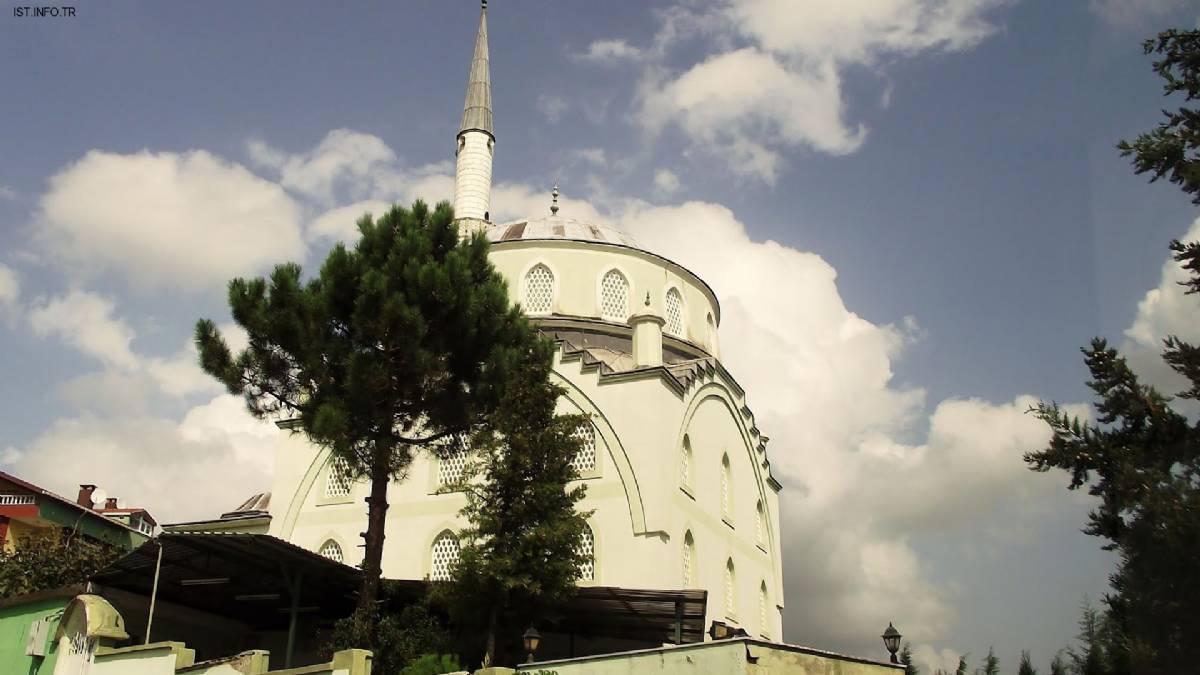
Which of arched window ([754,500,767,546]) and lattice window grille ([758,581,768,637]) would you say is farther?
arched window ([754,500,767,546])

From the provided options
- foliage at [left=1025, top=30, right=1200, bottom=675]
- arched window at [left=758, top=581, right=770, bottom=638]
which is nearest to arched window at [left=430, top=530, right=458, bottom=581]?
arched window at [left=758, top=581, right=770, bottom=638]

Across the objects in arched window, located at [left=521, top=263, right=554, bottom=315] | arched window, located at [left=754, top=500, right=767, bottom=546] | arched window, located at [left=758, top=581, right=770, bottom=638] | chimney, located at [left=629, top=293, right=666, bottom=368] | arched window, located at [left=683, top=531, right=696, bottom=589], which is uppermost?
arched window, located at [left=521, top=263, right=554, bottom=315]

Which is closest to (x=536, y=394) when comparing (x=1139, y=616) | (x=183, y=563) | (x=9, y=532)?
(x=183, y=563)

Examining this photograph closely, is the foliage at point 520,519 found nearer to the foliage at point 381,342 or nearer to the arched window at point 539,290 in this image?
the foliage at point 381,342

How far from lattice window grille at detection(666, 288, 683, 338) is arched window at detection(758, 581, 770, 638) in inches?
281

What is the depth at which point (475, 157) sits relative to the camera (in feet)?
110

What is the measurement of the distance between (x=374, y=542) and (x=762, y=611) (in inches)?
537

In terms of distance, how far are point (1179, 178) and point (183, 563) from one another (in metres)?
16.5

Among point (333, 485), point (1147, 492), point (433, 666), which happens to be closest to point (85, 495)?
point (333, 485)

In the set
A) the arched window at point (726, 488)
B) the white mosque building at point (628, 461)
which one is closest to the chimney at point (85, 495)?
the white mosque building at point (628, 461)

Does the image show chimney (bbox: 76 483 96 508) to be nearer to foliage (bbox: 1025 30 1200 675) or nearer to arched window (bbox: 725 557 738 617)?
arched window (bbox: 725 557 738 617)

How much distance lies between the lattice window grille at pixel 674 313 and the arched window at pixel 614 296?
60.0 inches

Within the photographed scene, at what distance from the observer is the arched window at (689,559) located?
2255 centimetres

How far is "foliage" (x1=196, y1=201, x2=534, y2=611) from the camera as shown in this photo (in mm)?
17203
